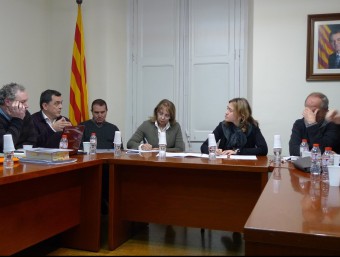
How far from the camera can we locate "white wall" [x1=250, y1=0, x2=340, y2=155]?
3.58 metres

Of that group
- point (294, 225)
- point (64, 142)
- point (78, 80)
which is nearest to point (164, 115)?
point (64, 142)

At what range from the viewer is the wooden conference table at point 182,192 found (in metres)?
2.45

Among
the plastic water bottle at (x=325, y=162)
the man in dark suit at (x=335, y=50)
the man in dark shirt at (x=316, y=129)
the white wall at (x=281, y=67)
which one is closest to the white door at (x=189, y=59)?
the white wall at (x=281, y=67)

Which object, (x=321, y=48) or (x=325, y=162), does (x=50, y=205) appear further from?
(x=321, y=48)

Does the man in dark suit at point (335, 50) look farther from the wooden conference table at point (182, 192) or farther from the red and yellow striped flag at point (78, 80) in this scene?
the red and yellow striped flag at point (78, 80)

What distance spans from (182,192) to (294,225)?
172 centimetres

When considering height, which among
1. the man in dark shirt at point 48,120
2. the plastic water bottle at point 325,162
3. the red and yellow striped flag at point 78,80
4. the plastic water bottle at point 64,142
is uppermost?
the red and yellow striped flag at point 78,80

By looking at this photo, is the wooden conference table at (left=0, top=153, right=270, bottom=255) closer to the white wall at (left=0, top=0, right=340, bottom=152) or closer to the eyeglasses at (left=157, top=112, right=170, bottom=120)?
the eyeglasses at (left=157, top=112, right=170, bottom=120)

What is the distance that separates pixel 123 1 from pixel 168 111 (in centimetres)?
180

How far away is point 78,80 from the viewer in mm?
4238

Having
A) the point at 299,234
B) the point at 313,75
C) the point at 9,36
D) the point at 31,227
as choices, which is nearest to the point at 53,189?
the point at 31,227

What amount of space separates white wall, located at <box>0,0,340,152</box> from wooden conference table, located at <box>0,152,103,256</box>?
182 cm

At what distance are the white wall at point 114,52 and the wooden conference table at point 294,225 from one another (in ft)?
8.02

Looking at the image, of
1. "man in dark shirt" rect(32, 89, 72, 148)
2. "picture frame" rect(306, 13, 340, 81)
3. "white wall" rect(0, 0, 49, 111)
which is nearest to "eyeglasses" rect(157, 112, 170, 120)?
"man in dark shirt" rect(32, 89, 72, 148)
